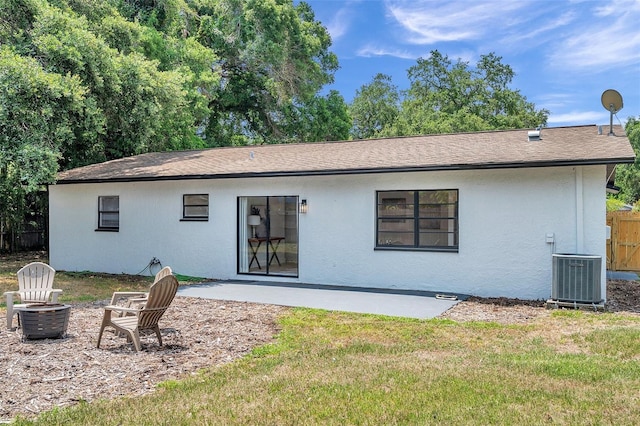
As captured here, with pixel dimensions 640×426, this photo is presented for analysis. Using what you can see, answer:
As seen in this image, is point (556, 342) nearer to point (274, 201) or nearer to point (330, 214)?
point (330, 214)

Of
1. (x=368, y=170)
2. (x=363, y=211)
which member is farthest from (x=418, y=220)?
(x=368, y=170)

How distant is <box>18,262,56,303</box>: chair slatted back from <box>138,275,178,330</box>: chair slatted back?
2825 mm

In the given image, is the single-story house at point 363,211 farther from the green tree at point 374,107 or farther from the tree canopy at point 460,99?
the green tree at point 374,107

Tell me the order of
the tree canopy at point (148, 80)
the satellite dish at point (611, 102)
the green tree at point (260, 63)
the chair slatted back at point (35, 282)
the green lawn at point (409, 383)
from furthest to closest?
the green tree at point (260, 63) → the tree canopy at point (148, 80) → the satellite dish at point (611, 102) → the chair slatted back at point (35, 282) → the green lawn at point (409, 383)

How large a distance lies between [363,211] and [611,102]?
18.9ft

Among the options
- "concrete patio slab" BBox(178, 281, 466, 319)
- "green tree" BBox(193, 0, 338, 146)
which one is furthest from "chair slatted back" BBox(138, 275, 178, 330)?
"green tree" BBox(193, 0, 338, 146)

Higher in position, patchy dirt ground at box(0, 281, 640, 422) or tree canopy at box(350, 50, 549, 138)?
tree canopy at box(350, 50, 549, 138)

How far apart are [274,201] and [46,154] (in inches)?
217

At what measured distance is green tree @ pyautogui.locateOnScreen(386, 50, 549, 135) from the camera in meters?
32.7

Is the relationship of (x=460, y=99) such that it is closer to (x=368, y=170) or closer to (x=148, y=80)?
(x=148, y=80)

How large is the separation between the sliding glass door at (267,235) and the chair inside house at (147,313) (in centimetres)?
591

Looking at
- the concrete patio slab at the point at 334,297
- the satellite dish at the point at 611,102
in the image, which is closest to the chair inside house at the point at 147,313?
the concrete patio slab at the point at 334,297

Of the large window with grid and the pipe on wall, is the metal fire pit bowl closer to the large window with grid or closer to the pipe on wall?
the large window with grid

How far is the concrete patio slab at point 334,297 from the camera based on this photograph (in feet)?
28.2
